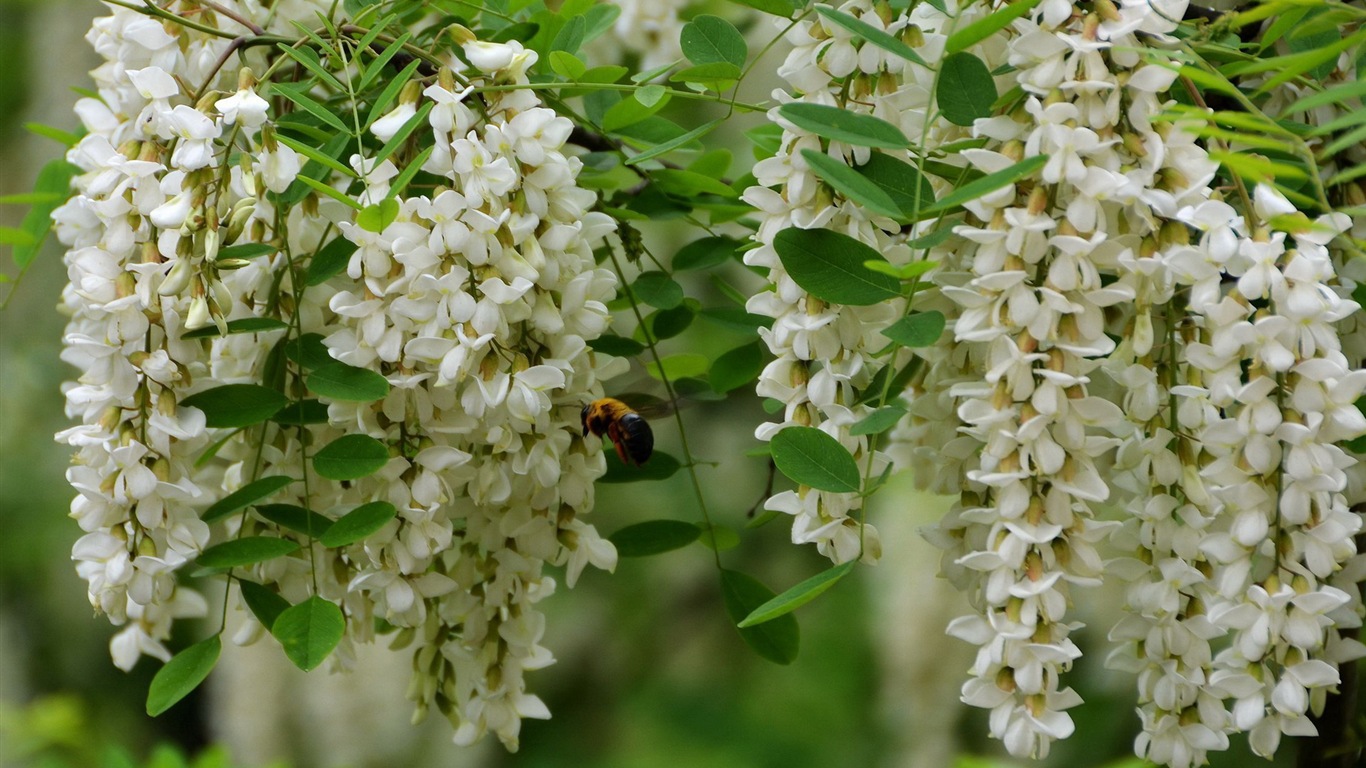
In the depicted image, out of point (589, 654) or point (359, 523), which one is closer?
point (359, 523)

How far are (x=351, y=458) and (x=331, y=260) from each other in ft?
0.36

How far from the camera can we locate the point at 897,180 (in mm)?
616

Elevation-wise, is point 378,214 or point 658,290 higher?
point 378,214

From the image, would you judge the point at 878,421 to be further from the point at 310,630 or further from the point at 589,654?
the point at 589,654

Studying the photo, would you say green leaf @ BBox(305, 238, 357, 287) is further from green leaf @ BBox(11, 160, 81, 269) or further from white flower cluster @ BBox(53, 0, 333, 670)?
green leaf @ BBox(11, 160, 81, 269)

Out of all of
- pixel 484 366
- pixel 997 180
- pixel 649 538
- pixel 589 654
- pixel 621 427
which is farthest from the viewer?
pixel 589 654

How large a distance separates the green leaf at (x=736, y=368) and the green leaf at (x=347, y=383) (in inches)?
10.9

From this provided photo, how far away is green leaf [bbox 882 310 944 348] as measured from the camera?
60 centimetres

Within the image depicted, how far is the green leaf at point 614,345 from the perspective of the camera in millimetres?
791

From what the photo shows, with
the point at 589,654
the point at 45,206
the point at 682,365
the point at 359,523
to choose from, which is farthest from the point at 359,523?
the point at 589,654

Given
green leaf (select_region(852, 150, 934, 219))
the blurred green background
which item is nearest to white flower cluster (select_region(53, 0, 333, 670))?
green leaf (select_region(852, 150, 934, 219))

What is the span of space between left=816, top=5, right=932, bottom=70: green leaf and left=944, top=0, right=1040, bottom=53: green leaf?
0.02 metres

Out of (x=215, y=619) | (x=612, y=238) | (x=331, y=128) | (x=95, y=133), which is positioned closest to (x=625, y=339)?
(x=612, y=238)

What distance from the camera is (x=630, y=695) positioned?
2816 mm
